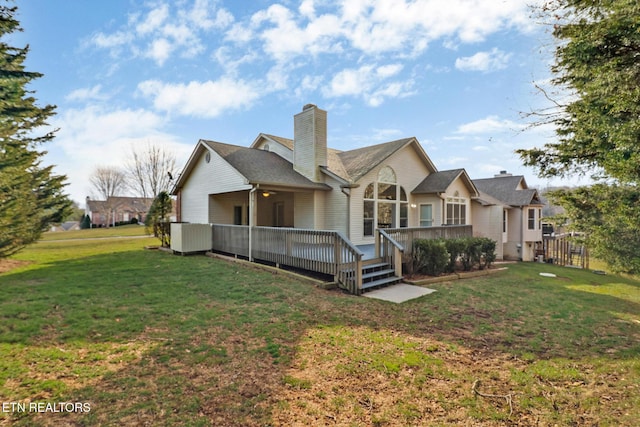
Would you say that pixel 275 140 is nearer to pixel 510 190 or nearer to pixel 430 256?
pixel 430 256

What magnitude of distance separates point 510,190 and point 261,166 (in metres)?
20.3

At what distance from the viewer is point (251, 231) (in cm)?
1135

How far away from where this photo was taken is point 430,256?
991 centimetres

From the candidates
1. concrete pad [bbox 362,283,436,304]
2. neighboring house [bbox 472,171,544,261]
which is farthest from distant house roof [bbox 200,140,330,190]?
neighboring house [bbox 472,171,544,261]

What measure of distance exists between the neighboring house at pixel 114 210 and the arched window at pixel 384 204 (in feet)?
160

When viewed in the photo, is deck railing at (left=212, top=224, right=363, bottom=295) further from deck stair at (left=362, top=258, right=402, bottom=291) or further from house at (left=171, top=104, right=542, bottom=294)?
deck stair at (left=362, top=258, right=402, bottom=291)

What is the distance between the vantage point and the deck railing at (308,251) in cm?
793

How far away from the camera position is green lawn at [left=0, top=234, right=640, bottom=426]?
297cm

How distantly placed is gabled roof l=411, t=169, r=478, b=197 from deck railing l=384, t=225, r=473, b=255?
2788 mm

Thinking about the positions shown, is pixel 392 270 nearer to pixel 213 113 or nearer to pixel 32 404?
pixel 32 404

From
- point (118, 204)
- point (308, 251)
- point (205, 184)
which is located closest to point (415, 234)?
point (308, 251)

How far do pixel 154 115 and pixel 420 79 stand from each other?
22430mm

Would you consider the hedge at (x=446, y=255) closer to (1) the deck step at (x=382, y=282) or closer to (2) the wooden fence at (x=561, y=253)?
(1) the deck step at (x=382, y=282)

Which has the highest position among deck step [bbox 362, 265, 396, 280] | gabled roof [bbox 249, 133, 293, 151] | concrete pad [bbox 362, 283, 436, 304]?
gabled roof [bbox 249, 133, 293, 151]
